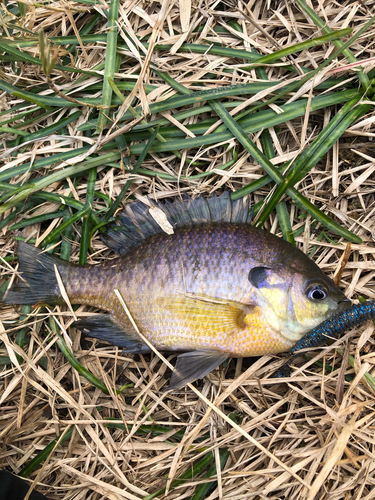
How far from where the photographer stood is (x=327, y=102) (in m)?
2.55

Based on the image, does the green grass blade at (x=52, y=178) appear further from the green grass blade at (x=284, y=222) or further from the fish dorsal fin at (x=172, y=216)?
the green grass blade at (x=284, y=222)

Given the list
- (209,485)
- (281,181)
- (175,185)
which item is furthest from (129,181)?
(209,485)

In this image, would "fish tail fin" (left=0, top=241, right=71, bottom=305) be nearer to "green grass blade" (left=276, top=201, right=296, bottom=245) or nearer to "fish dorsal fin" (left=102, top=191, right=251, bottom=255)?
"fish dorsal fin" (left=102, top=191, right=251, bottom=255)

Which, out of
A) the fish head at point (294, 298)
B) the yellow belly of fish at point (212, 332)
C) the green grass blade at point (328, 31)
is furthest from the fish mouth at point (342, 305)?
the green grass blade at point (328, 31)

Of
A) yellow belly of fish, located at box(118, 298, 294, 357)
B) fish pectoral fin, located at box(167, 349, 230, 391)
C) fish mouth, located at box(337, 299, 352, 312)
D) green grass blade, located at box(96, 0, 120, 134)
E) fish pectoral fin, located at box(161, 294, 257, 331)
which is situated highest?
green grass blade, located at box(96, 0, 120, 134)

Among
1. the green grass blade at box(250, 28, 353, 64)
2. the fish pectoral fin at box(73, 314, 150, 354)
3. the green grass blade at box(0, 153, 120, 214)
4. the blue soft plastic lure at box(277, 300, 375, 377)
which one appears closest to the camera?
the blue soft plastic lure at box(277, 300, 375, 377)

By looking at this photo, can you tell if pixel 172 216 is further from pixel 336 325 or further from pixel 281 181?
pixel 336 325

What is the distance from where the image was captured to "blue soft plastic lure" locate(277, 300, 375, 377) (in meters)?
2.21

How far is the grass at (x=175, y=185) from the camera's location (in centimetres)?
250

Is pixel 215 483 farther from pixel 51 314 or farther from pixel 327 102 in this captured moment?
pixel 327 102

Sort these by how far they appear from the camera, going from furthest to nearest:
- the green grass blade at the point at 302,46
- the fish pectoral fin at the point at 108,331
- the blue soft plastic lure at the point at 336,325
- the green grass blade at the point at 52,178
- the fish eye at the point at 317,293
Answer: the green grass blade at the point at 52,178 → the fish pectoral fin at the point at 108,331 → the green grass blade at the point at 302,46 → the fish eye at the point at 317,293 → the blue soft plastic lure at the point at 336,325

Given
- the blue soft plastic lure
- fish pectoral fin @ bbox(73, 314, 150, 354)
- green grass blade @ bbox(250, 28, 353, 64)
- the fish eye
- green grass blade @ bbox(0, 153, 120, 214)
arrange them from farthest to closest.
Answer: green grass blade @ bbox(0, 153, 120, 214) < fish pectoral fin @ bbox(73, 314, 150, 354) < green grass blade @ bbox(250, 28, 353, 64) < the fish eye < the blue soft plastic lure

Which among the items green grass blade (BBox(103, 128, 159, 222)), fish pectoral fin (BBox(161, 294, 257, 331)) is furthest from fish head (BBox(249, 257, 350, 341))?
green grass blade (BBox(103, 128, 159, 222))

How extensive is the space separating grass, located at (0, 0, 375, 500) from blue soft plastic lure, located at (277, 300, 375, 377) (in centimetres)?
21
